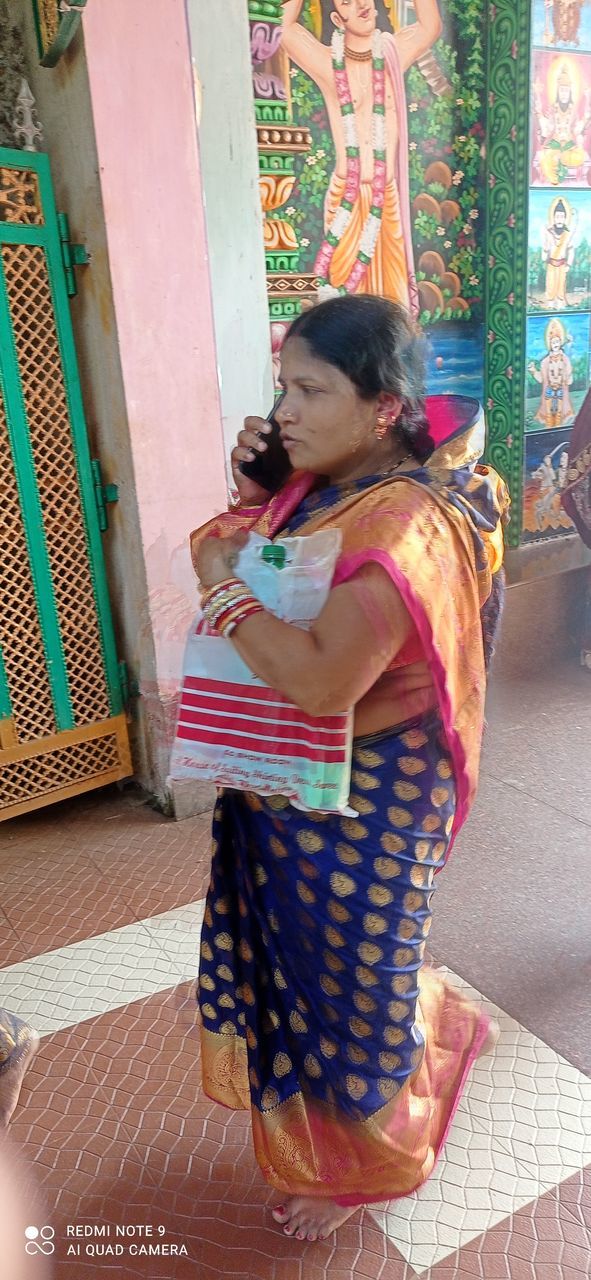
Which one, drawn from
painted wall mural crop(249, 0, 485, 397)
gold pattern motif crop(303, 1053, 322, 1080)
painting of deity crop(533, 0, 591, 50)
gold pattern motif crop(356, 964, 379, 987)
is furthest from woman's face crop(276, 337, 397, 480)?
painting of deity crop(533, 0, 591, 50)

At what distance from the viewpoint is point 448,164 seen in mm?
4031

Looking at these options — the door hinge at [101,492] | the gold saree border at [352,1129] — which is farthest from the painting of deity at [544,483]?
the gold saree border at [352,1129]

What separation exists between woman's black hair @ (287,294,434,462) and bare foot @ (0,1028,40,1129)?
1.06 meters

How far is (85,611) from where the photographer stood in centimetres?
303

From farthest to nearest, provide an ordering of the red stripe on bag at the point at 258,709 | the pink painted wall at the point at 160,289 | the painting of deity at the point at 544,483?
the painting of deity at the point at 544,483, the pink painted wall at the point at 160,289, the red stripe on bag at the point at 258,709

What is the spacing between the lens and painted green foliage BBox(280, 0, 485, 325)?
3578mm

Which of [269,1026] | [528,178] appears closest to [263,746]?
[269,1026]

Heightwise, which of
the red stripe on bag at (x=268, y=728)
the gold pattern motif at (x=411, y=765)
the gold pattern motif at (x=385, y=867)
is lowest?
the gold pattern motif at (x=385, y=867)

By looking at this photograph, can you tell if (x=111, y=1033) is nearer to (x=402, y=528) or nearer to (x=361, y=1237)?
(x=361, y=1237)

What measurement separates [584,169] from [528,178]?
42 centimetres

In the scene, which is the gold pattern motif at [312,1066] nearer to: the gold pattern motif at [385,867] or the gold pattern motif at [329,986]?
the gold pattern motif at [329,986]

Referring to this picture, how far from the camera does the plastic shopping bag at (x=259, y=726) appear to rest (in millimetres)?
1248

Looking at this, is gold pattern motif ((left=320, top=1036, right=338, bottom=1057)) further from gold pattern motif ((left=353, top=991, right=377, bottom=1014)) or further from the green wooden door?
the green wooden door

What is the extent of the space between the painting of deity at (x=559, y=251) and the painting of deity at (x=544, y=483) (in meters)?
0.63
